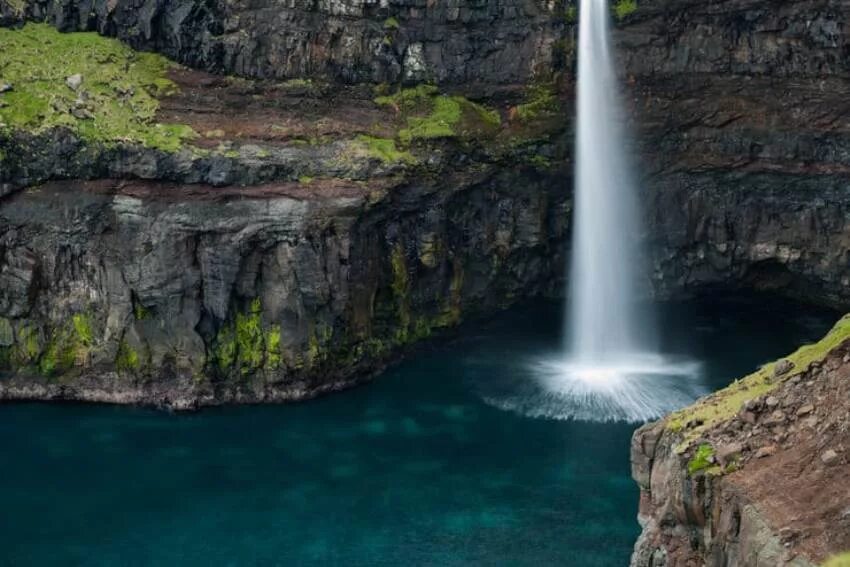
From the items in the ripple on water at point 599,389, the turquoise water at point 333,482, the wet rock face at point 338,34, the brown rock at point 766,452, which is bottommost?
the turquoise water at point 333,482

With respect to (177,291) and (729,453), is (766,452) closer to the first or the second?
(729,453)

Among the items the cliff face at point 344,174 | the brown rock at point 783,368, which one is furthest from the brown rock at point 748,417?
the cliff face at point 344,174

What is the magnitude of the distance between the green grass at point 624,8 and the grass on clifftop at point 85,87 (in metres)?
26.1

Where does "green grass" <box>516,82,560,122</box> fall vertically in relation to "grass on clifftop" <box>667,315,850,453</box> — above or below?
above

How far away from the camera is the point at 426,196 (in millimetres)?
61531

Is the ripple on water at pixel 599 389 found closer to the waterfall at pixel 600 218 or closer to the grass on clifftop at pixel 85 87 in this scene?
the waterfall at pixel 600 218

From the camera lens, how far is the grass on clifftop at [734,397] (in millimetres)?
26297

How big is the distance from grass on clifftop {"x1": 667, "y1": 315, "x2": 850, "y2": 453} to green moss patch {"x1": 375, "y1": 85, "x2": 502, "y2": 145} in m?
35.5

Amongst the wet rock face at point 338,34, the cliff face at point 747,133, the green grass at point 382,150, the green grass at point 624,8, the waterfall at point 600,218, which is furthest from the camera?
the waterfall at point 600,218

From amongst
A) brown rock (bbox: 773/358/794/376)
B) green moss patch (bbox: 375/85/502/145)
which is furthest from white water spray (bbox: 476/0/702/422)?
brown rock (bbox: 773/358/794/376)

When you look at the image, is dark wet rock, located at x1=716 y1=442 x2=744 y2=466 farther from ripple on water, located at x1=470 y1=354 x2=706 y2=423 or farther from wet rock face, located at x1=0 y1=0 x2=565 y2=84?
wet rock face, located at x1=0 y1=0 x2=565 y2=84

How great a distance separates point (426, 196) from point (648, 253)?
1532 centimetres

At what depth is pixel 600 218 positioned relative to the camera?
64.9 metres

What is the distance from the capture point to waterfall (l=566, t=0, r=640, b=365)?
6281 centimetres
